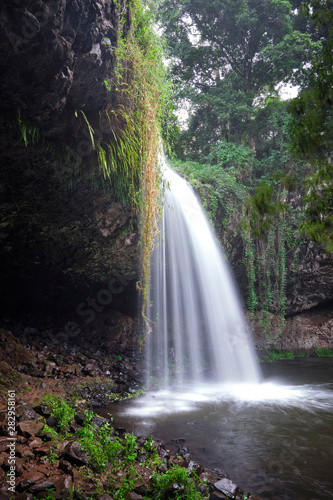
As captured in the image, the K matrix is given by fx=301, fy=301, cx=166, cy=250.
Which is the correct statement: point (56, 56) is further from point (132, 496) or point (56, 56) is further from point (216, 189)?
point (216, 189)

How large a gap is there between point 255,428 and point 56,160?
5649 mm

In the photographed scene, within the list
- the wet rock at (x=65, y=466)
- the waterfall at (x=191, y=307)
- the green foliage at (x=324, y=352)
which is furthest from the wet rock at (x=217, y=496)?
the green foliage at (x=324, y=352)

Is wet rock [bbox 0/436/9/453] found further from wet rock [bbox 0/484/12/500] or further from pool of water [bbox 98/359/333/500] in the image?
pool of water [bbox 98/359/333/500]

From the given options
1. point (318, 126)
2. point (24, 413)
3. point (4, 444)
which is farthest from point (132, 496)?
point (318, 126)

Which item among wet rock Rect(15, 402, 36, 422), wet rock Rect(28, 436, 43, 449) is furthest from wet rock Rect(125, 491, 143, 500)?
wet rock Rect(15, 402, 36, 422)

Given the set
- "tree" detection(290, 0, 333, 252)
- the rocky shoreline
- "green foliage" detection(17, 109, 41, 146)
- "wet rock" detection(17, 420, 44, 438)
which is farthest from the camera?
"green foliage" detection(17, 109, 41, 146)

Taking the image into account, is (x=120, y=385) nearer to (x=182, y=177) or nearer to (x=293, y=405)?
(x=293, y=405)

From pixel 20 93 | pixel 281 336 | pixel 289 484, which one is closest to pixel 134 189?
pixel 20 93

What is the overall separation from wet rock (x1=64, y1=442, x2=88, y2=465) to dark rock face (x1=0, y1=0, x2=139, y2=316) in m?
4.16

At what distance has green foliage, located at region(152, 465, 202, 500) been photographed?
271 centimetres

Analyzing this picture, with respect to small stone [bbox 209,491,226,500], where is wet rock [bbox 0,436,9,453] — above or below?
above

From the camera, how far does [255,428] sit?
4.98 m

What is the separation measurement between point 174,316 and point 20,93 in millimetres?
8079

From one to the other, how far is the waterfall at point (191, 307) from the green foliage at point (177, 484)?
5.43m
